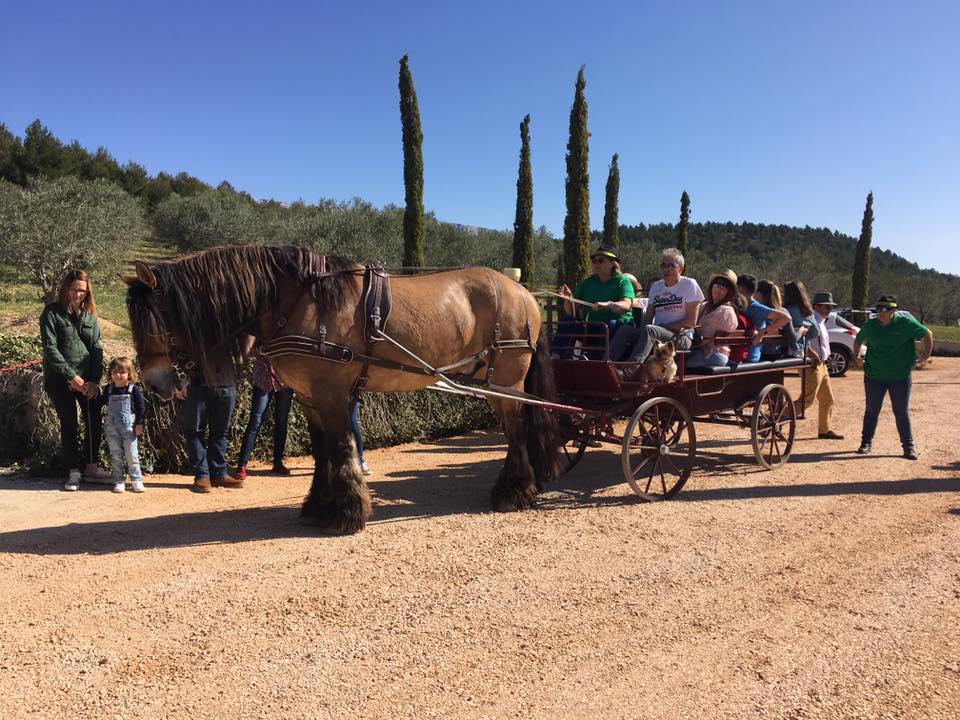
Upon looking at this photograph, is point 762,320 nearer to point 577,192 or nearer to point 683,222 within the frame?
point 577,192

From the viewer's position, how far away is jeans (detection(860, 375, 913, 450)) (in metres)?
6.88

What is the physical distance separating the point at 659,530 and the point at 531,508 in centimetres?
98

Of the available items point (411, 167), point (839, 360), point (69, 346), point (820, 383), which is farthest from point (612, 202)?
point (69, 346)

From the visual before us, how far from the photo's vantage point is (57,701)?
2.50m

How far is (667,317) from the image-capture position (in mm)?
5773

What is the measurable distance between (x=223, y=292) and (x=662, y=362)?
330cm

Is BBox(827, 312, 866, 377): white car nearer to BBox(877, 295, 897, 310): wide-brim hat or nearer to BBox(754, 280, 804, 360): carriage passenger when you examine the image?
BBox(877, 295, 897, 310): wide-brim hat

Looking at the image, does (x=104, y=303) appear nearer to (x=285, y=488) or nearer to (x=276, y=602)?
(x=285, y=488)

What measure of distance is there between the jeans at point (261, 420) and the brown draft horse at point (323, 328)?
171 centimetres

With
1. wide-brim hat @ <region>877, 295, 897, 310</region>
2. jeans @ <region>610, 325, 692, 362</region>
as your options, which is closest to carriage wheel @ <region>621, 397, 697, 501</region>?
jeans @ <region>610, 325, 692, 362</region>

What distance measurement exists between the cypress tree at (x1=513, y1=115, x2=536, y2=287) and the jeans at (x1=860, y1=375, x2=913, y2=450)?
55.9 feet

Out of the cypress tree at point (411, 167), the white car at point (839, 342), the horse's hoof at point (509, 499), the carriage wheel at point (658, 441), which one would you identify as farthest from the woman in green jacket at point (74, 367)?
the cypress tree at point (411, 167)

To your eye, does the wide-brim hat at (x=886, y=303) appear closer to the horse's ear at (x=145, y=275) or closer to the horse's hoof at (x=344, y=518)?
the horse's hoof at (x=344, y=518)

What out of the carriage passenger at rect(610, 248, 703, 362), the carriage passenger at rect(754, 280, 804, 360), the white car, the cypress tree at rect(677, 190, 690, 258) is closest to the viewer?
the carriage passenger at rect(610, 248, 703, 362)
